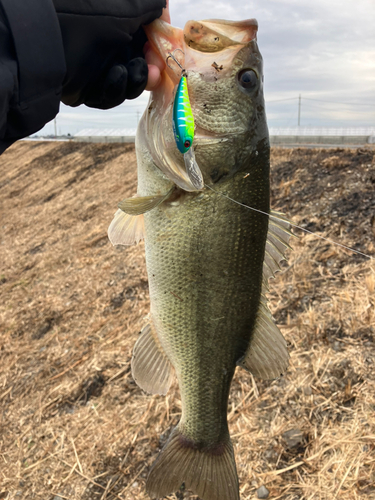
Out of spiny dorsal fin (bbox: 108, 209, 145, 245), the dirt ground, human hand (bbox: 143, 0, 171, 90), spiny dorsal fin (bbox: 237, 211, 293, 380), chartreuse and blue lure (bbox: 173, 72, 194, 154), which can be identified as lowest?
the dirt ground

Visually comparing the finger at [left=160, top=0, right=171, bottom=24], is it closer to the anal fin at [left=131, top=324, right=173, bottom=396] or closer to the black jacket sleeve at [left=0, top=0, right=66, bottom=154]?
the black jacket sleeve at [left=0, top=0, right=66, bottom=154]

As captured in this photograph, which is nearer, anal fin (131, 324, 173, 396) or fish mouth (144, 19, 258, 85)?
fish mouth (144, 19, 258, 85)

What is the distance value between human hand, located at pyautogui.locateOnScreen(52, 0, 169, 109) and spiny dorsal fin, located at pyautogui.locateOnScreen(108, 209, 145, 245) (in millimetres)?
546

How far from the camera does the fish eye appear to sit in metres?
1.68

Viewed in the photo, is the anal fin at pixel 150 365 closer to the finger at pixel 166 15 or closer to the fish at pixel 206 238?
the fish at pixel 206 238

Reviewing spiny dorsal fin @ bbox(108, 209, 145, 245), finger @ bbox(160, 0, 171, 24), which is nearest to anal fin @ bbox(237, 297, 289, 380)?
spiny dorsal fin @ bbox(108, 209, 145, 245)

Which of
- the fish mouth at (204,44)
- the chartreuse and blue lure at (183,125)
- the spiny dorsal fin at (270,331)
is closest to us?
the chartreuse and blue lure at (183,125)

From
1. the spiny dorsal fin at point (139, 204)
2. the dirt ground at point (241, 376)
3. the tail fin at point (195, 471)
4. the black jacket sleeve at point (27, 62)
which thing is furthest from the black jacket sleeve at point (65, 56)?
the dirt ground at point (241, 376)

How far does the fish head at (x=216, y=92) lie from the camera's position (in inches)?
65.3

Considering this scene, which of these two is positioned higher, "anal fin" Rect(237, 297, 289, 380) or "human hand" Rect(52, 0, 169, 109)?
"human hand" Rect(52, 0, 169, 109)

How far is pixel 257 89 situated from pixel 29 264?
23.4 ft

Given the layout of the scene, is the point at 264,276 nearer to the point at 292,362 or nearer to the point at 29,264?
the point at 292,362

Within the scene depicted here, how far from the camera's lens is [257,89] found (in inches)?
67.5

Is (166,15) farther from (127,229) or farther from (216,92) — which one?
(127,229)
